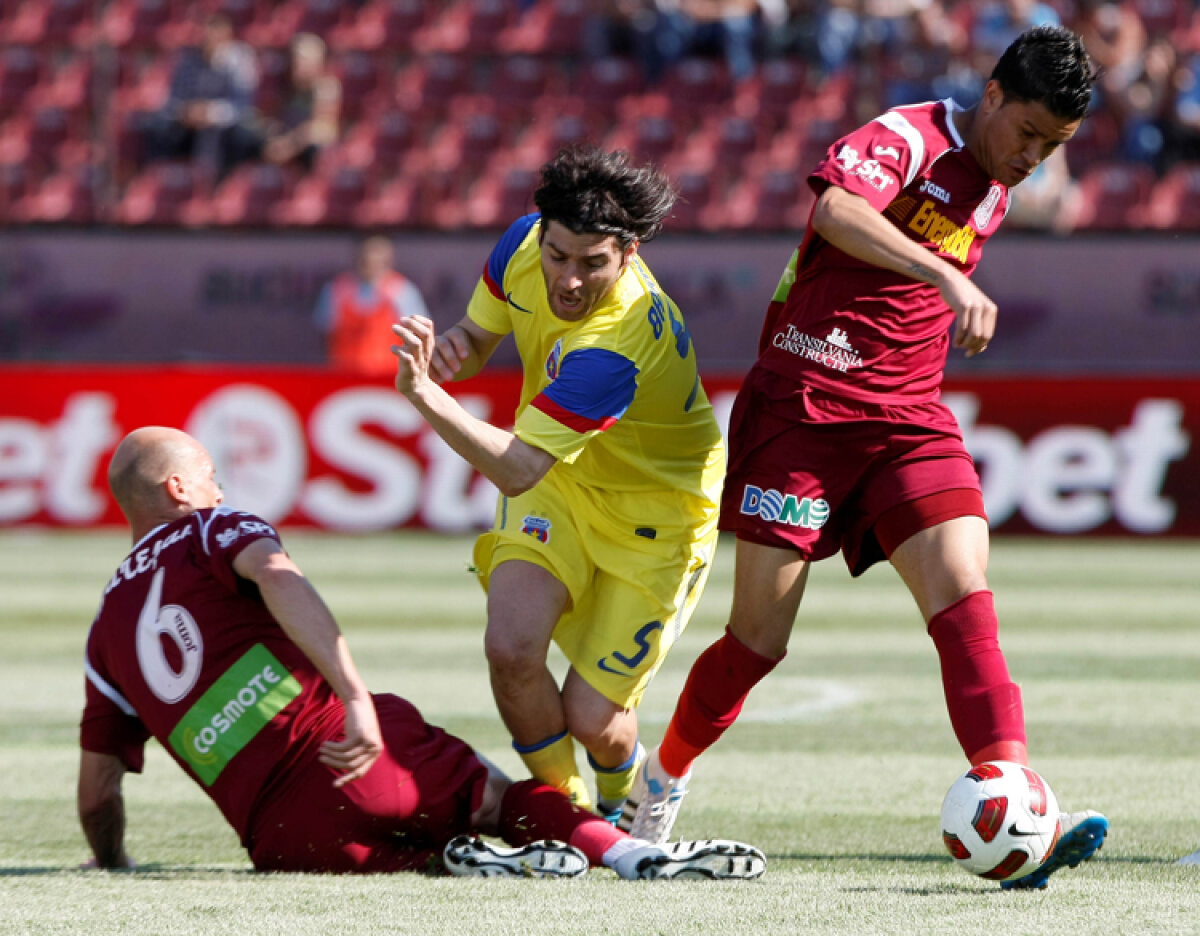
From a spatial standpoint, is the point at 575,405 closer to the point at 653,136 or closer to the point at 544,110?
the point at 653,136

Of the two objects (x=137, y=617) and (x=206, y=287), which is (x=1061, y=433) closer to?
(x=206, y=287)

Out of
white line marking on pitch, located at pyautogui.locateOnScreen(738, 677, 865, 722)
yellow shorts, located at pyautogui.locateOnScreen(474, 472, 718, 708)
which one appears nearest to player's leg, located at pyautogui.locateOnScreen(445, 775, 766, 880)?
yellow shorts, located at pyautogui.locateOnScreen(474, 472, 718, 708)

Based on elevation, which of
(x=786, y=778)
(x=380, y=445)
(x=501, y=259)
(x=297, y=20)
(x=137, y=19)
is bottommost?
(x=380, y=445)

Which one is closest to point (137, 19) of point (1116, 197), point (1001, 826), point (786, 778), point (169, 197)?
point (169, 197)

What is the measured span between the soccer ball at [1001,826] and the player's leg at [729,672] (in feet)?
2.29

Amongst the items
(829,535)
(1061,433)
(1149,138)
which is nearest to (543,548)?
(829,535)

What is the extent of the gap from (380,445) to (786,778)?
793 centimetres

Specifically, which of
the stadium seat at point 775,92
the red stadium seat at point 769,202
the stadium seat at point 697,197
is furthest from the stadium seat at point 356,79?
the red stadium seat at point 769,202

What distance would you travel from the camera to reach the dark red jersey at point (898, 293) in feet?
13.8

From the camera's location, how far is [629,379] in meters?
4.33

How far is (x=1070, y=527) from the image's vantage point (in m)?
12.7

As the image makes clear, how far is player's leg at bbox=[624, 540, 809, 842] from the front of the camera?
423 centimetres

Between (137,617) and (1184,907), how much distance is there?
2331mm

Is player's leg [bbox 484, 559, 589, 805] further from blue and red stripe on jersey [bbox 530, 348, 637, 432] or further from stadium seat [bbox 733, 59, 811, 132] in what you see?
stadium seat [bbox 733, 59, 811, 132]
